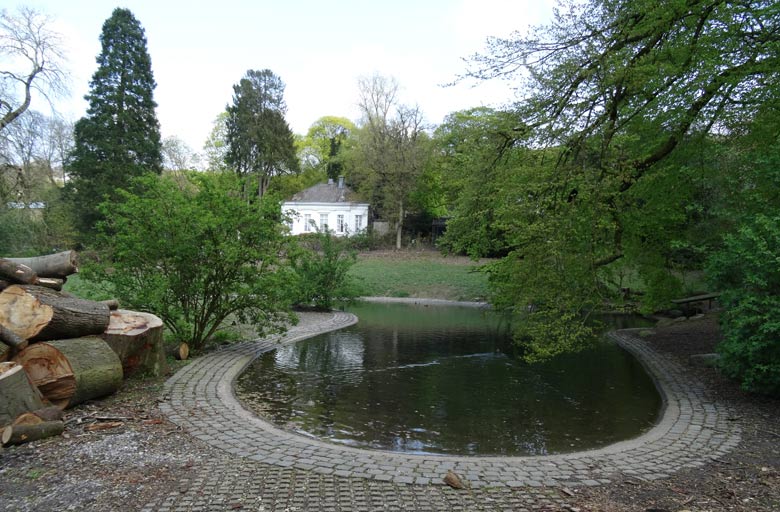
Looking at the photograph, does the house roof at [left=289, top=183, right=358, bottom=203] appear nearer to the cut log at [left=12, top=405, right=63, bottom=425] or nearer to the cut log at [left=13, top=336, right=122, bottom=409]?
the cut log at [left=13, top=336, right=122, bottom=409]

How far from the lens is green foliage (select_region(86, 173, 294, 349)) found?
27.9 feet

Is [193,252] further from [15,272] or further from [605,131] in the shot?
[605,131]

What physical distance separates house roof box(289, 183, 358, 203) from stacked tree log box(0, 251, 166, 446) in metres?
41.1

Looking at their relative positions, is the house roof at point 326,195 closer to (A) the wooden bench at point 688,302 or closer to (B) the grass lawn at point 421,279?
(B) the grass lawn at point 421,279

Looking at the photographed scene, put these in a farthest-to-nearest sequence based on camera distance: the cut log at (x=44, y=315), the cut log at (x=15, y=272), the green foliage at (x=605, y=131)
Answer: the green foliage at (x=605, y=131)
the cut log at (x=15, y=272)
the cut log at (x=44, y=315)

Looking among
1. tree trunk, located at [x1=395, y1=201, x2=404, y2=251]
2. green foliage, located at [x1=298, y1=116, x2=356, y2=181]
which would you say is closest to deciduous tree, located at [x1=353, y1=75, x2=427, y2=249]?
tree trunk, located at [x1=395, y1=201, x2=404, y2=251]

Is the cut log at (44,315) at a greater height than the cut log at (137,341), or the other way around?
the cut log at (44,315)

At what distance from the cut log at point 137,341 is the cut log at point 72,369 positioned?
43 cm

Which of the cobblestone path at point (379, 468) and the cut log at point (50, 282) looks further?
the cut log at point (50, 282)

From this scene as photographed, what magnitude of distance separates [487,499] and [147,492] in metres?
2.53

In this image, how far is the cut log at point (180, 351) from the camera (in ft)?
28.8

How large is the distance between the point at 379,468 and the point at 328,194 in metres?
45.2

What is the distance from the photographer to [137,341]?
6945 millimetres

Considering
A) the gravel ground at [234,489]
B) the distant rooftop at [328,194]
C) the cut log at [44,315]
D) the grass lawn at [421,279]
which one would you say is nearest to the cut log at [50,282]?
the cut log at [44,315]
